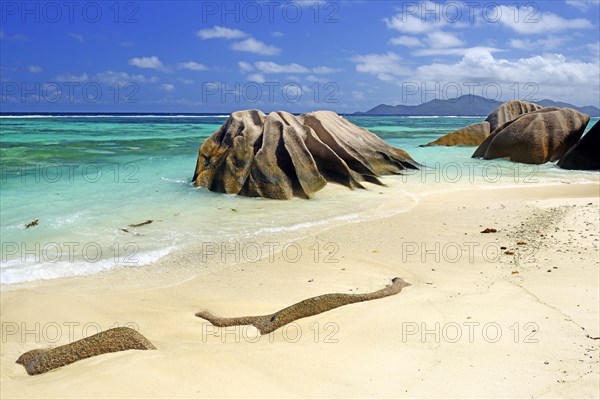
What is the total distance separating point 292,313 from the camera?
384 centimetres

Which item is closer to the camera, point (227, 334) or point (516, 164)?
point (227, 334)

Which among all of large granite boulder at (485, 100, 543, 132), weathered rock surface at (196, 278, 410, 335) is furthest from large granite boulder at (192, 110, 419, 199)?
large granite boulder at (485, 100, 543, 132)

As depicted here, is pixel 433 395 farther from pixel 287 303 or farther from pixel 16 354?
pixel 16 354

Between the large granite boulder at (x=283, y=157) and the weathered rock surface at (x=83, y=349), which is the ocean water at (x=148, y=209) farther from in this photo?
the weathered rock surface at (x=83, y=349)

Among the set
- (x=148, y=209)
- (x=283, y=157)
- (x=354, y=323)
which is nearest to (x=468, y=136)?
(x=283, y=157)

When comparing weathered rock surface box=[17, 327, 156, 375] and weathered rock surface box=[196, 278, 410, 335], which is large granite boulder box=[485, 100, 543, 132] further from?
weathered rock surface box=[17, 327, 156, 375]

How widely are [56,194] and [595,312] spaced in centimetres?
902

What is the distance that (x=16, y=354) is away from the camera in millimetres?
3486

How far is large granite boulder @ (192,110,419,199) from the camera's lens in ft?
A: 31.0

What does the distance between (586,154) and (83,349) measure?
13591 mm

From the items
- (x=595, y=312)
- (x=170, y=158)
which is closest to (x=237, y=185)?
(x=595, y=312)

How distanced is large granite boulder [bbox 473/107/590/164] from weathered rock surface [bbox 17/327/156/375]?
45.8 feet

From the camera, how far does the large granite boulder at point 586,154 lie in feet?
43.7

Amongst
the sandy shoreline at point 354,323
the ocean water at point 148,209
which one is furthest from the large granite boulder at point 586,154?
the sandy shoreline at point 354,323
